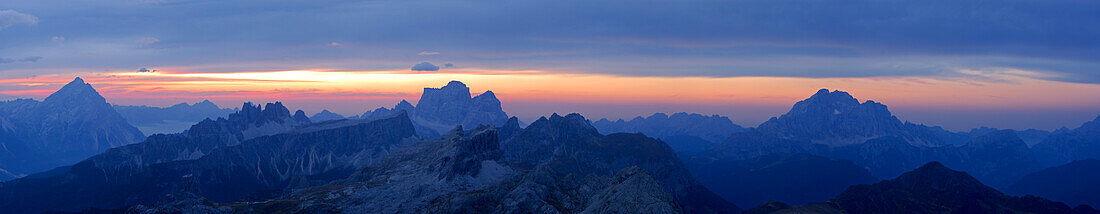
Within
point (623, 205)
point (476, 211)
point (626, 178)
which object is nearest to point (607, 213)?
point (623, 205)

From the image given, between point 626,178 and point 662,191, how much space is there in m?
13.4

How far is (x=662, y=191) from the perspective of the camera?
543 feet

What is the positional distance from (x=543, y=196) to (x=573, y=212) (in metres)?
10.7

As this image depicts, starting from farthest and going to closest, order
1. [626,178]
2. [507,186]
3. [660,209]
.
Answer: [507,186]
[626,178]
[660,209]

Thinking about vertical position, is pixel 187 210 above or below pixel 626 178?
below

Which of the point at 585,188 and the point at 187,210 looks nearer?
the point at 187,210

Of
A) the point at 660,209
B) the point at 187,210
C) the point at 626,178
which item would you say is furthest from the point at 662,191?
the point at 187,210

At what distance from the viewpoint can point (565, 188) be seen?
19912cm

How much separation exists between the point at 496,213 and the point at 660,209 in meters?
50.5

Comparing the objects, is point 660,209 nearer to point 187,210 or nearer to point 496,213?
point 496,213

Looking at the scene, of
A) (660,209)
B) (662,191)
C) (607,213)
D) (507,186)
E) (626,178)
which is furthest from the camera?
(507,186)

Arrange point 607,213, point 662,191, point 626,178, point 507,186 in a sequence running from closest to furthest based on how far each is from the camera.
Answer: point 607,213
point 662,191
point 626,178
point 507,186

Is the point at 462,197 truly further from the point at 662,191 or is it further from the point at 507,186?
the point at 662,191

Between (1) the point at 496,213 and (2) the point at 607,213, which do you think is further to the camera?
(1) the point at 496,213
